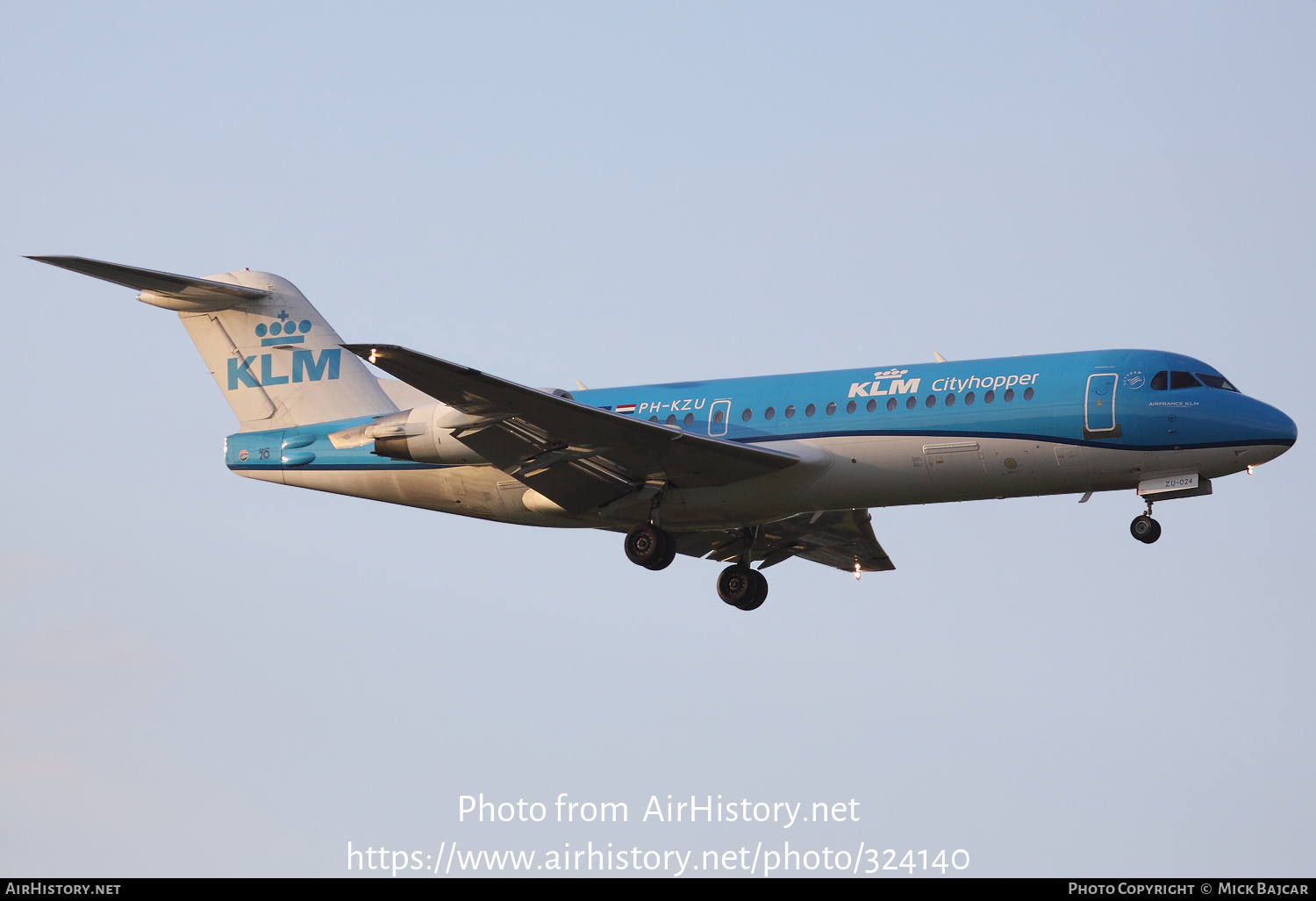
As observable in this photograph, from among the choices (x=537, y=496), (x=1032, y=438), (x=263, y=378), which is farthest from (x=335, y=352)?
(x=1032, y=438)

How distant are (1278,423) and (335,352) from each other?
1667 cm

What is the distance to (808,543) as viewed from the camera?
96.9 feet

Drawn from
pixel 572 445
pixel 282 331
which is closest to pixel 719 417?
pixel 572 445

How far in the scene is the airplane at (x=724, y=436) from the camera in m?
23.5

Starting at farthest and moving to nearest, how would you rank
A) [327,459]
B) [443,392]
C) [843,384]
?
1. [327,459]
2. [843,384]
3. [443,392]

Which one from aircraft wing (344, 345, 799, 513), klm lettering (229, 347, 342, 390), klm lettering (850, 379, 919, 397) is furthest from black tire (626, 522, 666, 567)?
klm lettering (229, 347, 342, 390)

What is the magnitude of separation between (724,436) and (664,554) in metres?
2.24

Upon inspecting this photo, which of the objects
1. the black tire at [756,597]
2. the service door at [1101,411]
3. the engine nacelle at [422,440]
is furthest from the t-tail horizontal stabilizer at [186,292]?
the service door at [1101,411]

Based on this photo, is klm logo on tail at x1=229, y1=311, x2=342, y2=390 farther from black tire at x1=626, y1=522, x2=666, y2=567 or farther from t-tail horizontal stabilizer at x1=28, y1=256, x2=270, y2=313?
black tire at x1=626, y1=522, x2=666, y2=567

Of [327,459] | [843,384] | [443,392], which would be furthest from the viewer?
[327,459]

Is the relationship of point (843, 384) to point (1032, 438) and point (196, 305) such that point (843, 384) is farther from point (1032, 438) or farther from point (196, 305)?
point (196, 305)

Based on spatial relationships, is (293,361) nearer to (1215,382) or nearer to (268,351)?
(268,351)

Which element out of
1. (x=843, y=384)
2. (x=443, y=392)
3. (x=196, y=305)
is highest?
(x=196, y=305)

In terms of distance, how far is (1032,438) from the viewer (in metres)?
23.6
